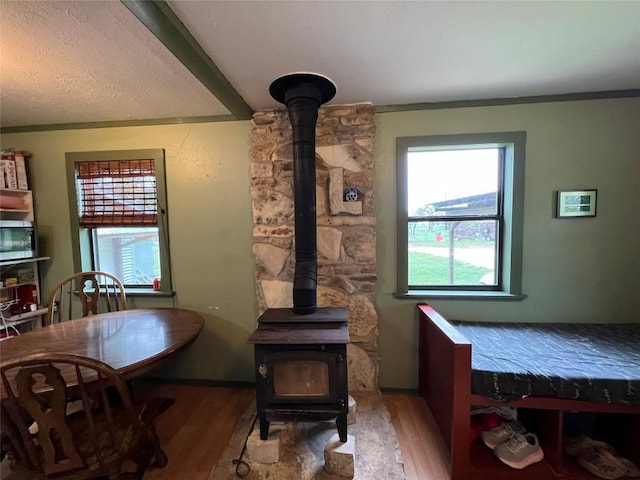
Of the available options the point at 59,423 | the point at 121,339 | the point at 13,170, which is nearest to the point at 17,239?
the point at 13,170

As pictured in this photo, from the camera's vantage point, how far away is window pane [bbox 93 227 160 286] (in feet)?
7.41

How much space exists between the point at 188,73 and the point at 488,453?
105 inches

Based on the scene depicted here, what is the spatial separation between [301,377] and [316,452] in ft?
1.52

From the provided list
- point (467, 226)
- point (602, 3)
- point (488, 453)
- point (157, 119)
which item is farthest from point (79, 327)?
point (602, 3)

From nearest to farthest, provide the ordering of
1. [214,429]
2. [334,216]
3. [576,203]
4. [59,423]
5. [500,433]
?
1. [59,423]
2. [500,433]
3. [214,429]
4. [576,203]
5. [334,216]

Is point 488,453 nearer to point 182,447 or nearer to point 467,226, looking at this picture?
point 467,226

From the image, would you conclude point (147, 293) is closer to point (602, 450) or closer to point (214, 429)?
point (214, 429)

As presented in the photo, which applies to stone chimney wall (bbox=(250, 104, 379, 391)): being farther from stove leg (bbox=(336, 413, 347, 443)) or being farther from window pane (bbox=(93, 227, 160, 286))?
window pane (bbox=(93, 227, 160, 286))

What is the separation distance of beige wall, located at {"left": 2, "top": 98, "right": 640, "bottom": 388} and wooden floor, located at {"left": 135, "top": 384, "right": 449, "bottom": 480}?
14 cm

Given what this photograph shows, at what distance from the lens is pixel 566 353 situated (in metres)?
1.49

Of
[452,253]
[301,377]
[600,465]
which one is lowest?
[600,465]

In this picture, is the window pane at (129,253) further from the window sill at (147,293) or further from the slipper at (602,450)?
the slipper at (602,450)

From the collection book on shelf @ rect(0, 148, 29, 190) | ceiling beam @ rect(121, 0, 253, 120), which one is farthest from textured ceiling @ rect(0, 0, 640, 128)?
book on shelf @ rect(0, 148, 29, 190)

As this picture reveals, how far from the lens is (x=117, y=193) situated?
2195 millimetres
